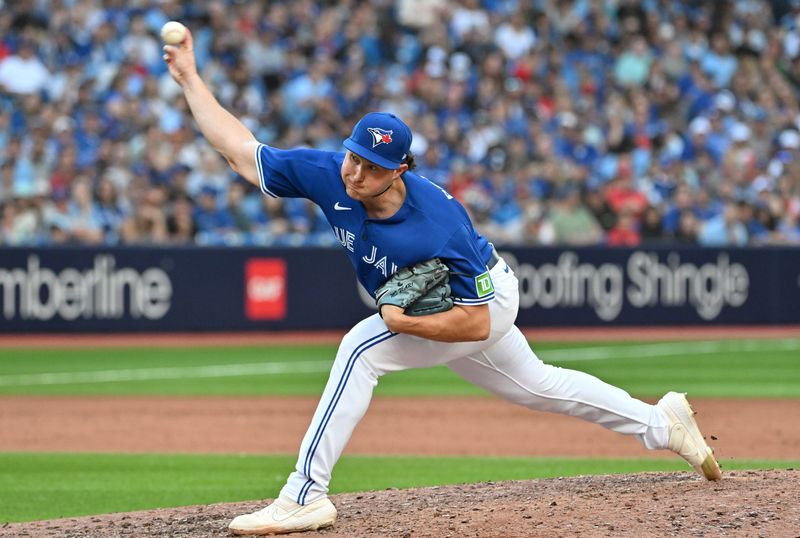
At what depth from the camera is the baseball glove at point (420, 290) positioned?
5297mm

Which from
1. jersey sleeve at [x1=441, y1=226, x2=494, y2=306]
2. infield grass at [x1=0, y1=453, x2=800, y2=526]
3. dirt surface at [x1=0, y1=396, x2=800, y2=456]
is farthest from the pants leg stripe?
dirt surface at [x1=0, y1=396, x2=800, y2=456]

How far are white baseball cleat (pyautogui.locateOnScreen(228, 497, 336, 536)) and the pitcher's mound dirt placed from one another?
0.25 feet

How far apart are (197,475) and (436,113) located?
11.9 m

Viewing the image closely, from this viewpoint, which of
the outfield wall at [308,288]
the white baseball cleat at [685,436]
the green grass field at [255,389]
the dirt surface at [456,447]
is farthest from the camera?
the outfield wall at [308,288]

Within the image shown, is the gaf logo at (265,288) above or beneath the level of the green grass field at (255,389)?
above

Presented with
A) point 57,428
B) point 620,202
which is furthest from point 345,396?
point 620,202

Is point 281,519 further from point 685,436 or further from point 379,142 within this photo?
point 685,436

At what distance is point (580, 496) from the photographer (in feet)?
19.7

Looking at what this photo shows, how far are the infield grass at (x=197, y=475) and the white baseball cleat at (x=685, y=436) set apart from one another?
6.07 feet

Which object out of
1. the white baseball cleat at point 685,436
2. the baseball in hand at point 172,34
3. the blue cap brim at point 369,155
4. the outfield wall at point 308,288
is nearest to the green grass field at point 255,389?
the outfield wall at point 308,288

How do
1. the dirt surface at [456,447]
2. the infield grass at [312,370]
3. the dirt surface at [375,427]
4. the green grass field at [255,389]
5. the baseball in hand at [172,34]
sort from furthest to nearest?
1. the infield grass at [312,370]
2. the dirt surface at [375,427]
3. the green grass field at [255,389]
4. the baseball in hand at [172,34]
5. the dirt surface at [456,447]

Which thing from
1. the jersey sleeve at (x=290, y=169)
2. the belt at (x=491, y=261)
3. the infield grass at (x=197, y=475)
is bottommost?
the infield grass at (x=197, y=475)

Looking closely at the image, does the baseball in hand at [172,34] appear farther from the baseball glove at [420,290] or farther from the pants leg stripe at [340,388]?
the pants leg stripe at [340,388]

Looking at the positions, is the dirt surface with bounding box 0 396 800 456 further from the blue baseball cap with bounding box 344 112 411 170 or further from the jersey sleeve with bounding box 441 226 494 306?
the blue baseball cap with bounding box 344 112 411 170
